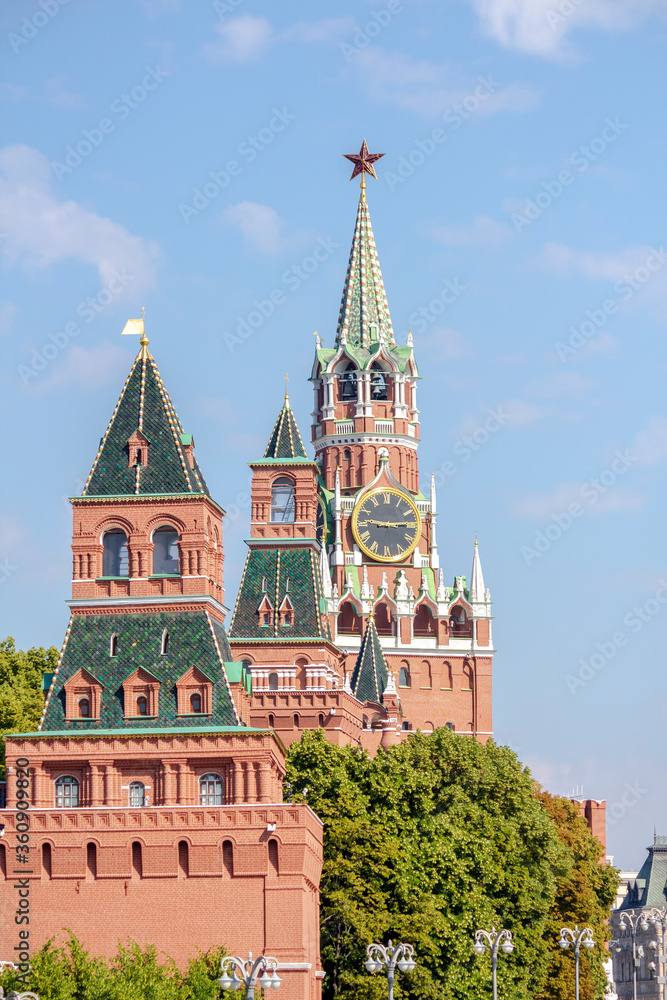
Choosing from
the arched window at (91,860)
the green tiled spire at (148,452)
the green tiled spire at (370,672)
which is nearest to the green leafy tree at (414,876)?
the arched window at (91,860)

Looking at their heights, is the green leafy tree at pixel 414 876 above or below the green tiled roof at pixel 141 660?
below

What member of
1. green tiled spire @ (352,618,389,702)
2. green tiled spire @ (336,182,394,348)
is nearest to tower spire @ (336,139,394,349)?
green tiled spire @ (336,182,394,348)

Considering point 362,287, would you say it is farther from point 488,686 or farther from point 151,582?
point 151,582

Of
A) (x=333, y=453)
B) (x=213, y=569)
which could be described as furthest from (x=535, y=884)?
(x=333, y=453)

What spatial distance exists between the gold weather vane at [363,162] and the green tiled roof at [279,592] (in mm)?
74973

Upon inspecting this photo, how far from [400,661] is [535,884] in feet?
194

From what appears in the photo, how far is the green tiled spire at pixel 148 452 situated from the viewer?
295ft

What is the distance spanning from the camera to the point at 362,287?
182 metres

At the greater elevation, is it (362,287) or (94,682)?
(362,287)

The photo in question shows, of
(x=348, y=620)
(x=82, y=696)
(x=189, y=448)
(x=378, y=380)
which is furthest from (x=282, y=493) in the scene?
(x=378, y=380)

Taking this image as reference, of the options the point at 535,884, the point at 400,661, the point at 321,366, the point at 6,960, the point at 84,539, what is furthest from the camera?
the point at 321,366

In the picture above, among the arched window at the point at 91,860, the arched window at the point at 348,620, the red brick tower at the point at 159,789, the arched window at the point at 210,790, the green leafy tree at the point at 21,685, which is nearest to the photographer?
the red brick tower at the point at 159,789

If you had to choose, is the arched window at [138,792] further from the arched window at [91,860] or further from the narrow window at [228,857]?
the narrow window at [228,857]

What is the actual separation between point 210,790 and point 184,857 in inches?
105
